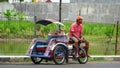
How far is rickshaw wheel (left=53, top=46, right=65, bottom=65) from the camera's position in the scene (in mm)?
18328

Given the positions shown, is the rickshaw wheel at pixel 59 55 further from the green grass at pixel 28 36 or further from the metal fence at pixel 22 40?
the metal fence at pixel 22 40

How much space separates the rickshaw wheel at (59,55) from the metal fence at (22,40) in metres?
3.06

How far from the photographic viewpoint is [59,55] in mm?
18438

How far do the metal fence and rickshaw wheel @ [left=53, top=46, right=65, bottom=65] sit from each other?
3.06 meters

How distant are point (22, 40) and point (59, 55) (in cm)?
647

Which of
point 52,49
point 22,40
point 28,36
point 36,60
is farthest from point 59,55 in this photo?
point 22,40

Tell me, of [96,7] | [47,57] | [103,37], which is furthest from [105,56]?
[96,7]

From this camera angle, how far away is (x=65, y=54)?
18578 mm

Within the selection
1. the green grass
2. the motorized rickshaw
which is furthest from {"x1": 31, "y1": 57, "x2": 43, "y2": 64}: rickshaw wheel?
the green grass

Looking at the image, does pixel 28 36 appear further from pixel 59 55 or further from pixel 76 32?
pixel 59 55

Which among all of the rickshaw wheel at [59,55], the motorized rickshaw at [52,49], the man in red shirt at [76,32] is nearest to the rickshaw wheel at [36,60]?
the motorized rickshaw at [52,49]

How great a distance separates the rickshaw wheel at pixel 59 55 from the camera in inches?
722

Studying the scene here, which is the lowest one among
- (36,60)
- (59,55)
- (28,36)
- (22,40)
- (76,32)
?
(22,40)

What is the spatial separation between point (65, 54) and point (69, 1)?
22.1 m
